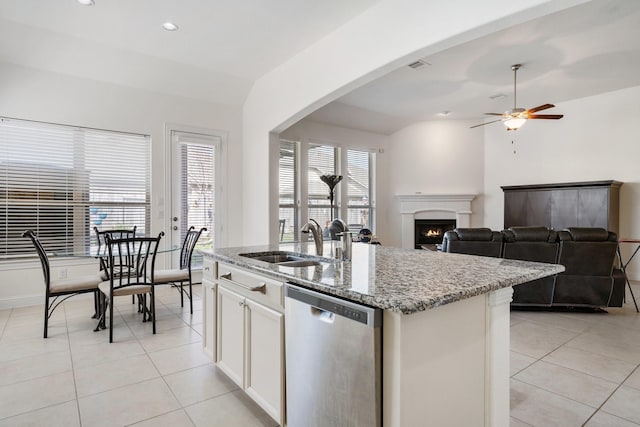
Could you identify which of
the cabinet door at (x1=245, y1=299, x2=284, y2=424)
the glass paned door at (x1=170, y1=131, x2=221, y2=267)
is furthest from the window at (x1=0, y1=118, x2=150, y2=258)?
the cabinet door at (x1=245, y1=299, x2=284, y2=424)

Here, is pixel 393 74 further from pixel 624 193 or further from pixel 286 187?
pixel 624 193

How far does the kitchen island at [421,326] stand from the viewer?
3.83ft

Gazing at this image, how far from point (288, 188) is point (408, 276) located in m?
5.03

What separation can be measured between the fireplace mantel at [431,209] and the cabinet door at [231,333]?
5.81 metres

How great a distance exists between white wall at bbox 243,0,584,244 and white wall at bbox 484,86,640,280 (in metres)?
4.88

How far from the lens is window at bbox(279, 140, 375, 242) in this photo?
21.0 ft

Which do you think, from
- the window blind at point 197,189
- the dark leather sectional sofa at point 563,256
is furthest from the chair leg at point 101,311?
the dark leather sectional sofa at point 563,256

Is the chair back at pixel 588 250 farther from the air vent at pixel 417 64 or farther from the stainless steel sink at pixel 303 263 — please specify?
the stainless steel sink at pixel 303 263

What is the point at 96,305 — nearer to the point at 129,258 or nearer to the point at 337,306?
the point at 129,258

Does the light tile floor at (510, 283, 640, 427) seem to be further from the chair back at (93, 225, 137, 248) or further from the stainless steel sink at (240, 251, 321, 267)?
the chair back at (93, 225, 137, 248)

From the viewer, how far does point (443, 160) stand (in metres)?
7.66

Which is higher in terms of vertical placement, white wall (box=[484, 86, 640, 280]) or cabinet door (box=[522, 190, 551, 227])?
white wall (box=[484, 86, 640, 280])

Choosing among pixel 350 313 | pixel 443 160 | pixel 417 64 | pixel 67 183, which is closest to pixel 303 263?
pixel 350 313

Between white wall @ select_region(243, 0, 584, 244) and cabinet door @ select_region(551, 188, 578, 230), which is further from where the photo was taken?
cabinet door @ select_region(551, 188, 578, 230)
